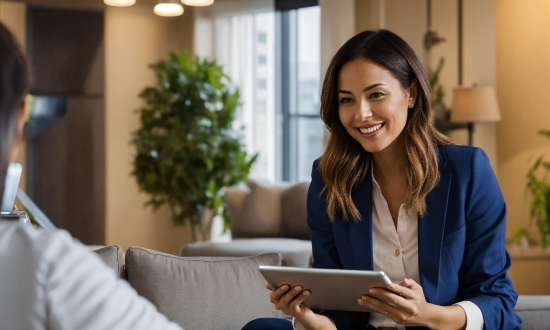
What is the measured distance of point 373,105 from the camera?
2191 mm

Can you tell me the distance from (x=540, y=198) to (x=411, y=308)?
401cm

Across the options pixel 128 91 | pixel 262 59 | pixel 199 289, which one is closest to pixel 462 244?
pixel 199 289

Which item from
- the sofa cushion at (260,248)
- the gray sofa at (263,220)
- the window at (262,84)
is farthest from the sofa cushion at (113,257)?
the window at (262,84)

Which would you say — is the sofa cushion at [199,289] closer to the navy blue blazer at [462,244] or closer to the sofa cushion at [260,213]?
the navy blue blazer at [462,244]

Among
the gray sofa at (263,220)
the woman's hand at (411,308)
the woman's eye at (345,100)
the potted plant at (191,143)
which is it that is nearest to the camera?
the woman's hand at (411,308)

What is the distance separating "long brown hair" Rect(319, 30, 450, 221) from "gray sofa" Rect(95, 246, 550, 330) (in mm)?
407

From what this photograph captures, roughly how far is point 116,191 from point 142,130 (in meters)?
1.36

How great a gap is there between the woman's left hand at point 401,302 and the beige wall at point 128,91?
6952mm

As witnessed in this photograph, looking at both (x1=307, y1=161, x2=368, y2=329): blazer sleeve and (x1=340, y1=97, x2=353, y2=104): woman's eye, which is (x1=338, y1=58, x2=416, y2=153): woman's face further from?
(x1=307, y1=161, x2=368, y2=329): blazer sleeve

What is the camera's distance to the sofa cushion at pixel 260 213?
219 inches

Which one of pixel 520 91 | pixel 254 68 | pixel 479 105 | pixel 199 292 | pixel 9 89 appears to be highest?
pixel 254 68

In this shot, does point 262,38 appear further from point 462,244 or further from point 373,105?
point 462,244

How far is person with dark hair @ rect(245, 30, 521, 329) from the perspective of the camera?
210cm

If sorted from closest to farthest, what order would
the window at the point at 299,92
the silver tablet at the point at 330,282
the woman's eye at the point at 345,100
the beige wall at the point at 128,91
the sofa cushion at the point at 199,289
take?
the silver tablet at the point at 330,282 → the woman's eye at the point at 345,100 → the sofa cushion at the point at 199,289 → the window at the point at 299,92 → the beige wall at the point at 128,91
